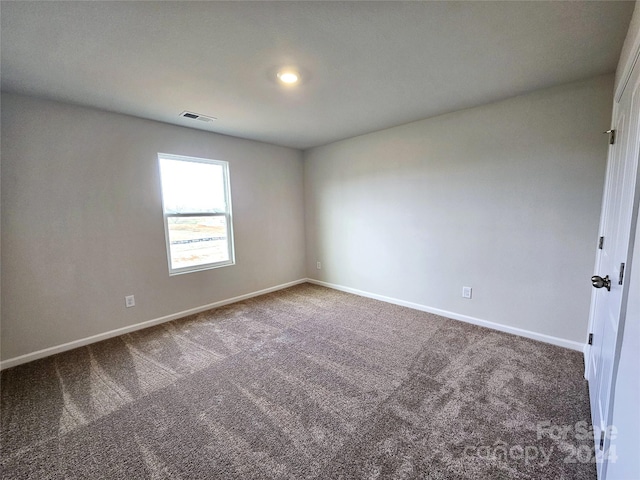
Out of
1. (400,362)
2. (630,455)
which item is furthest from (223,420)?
(630,455)

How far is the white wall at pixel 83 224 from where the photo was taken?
2359 mm

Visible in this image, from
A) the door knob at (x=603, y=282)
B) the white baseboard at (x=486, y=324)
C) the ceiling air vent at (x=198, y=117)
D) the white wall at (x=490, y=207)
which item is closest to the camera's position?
the door knob at (x=603, y=282)

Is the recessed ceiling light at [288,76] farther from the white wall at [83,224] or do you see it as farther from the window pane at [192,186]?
the window pane at [192,186]

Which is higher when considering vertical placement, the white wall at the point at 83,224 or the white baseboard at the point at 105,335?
the white wall at the point at 83,224

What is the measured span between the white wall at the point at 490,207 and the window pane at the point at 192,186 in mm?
1829

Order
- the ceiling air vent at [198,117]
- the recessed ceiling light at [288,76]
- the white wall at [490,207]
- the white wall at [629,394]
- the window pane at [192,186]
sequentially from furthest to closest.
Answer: the window pane at [192,186], the ceiling air vent at [198,117], the white wall at [490,207], the recessed ceiling light at [288,76], the white wall at [629,394]

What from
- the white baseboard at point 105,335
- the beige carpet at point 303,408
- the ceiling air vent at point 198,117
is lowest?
the beige carpet at point 303,408

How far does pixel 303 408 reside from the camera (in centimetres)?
181

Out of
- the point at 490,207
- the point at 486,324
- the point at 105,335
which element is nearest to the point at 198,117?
the point at 105,335

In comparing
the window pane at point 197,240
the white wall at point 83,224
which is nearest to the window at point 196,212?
the window pane at point 197,240

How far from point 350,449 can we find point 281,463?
379 mm

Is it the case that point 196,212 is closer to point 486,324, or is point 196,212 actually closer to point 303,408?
point 303,408

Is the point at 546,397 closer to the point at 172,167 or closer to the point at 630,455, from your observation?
the point at 630,455

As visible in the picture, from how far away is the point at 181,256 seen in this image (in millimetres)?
3459
